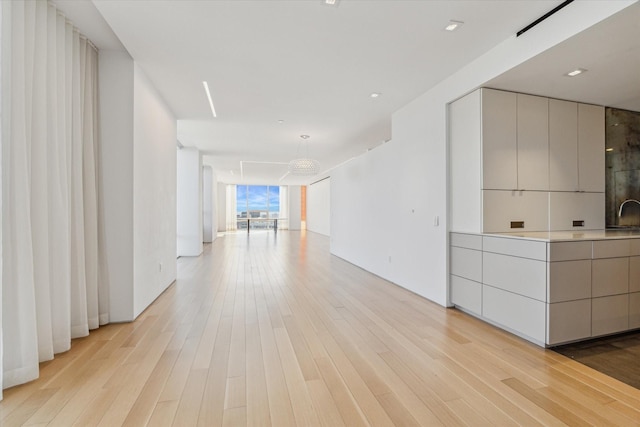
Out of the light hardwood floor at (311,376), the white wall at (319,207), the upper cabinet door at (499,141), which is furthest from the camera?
the white wall at (319,207)

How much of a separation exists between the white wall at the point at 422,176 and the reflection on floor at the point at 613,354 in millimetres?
1388

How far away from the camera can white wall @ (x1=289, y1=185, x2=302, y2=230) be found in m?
17.4

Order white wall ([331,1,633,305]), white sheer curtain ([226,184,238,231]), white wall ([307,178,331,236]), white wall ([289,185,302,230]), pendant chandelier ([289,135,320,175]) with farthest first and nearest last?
white sheer curtain ([226,184,238,231])
white wall ([289,185,302,230])
white wall ([307,178,331,236])
pendant chandelier ([289,135,320,175])
white wall ([331,1,633,305])

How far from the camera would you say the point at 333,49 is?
3043 millimetres

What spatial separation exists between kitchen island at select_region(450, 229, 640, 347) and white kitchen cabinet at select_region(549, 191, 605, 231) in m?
0.77

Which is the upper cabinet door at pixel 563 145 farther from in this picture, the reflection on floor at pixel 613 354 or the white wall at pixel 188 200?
the white wall at pixel 188 200

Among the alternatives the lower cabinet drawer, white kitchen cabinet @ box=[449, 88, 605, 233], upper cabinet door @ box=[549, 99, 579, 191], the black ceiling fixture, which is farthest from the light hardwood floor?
the black ceiling fixture

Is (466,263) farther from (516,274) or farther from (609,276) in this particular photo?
(609,276)

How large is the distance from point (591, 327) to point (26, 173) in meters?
4.97

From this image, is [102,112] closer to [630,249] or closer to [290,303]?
[290,303]

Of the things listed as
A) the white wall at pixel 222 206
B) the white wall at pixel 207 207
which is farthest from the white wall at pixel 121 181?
the white wall at pixel 222 206

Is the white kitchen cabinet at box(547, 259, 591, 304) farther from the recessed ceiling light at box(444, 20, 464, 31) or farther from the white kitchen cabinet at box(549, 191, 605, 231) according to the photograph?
the recessed ceiling light at box(444, 20, 464, 31)

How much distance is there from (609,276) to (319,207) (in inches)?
516

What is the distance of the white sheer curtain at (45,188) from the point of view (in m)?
2.08
